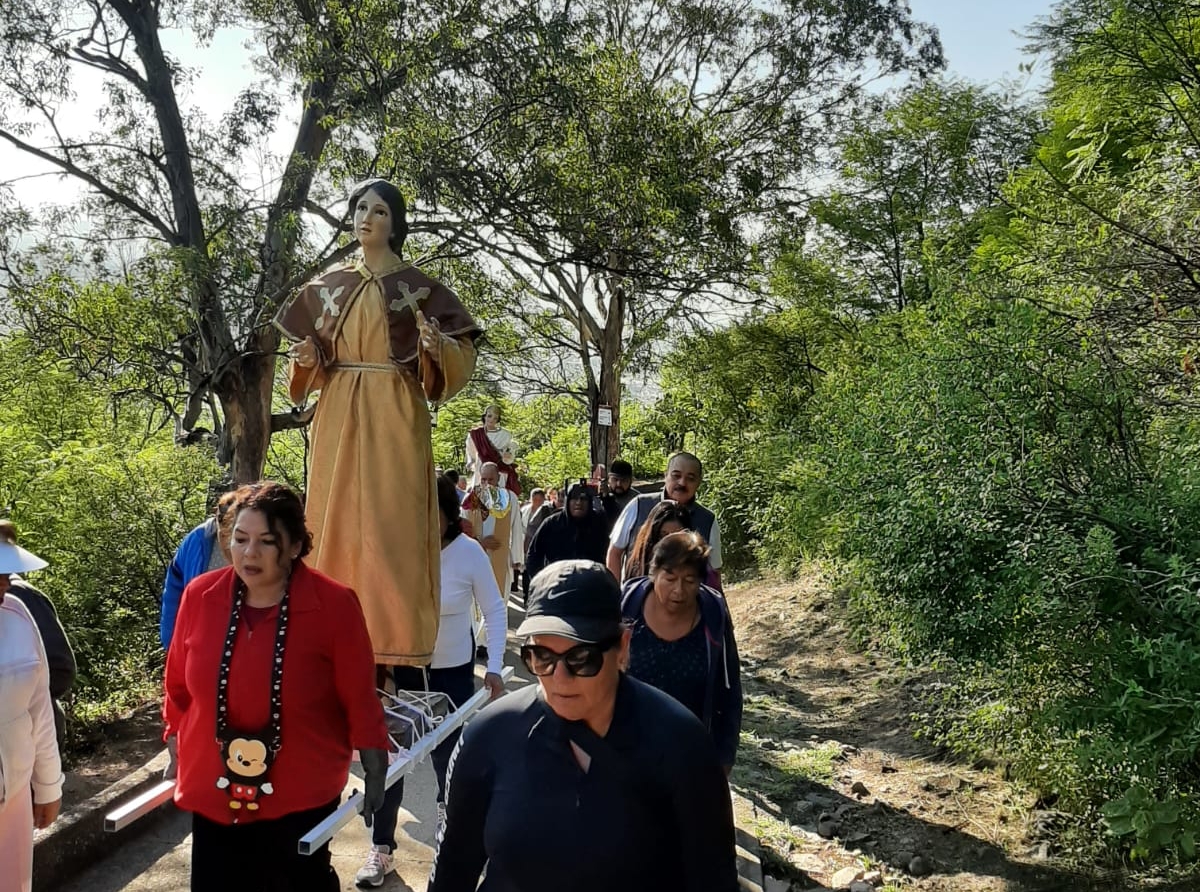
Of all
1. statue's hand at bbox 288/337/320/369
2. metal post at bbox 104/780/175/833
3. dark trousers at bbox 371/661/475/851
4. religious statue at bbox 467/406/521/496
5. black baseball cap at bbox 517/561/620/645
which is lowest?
dark trousers at bbox 371/661/475/851

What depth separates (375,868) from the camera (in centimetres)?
443

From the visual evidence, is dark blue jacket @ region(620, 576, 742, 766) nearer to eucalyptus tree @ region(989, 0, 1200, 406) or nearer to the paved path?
the paved path

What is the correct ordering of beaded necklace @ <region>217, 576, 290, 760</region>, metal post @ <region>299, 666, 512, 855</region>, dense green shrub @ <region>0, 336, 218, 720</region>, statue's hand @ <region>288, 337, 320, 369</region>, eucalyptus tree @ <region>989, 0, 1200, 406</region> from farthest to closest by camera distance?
dense green shrub @ <region>0, 336, 218, 720</region> < eucalyptus tree @ <region>989, 0, 1200, 406</region> < statue's hand @ <region>288, 337, 320, 369</region> < beaded necklace @ <region>217, 576, 290, 760</region> < metal post @ <region>299, 666, 512, 855</region>

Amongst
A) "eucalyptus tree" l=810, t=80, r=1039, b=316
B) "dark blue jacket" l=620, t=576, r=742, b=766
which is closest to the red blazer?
"dark blue jacket" l=620, t=576, r=742, b=766

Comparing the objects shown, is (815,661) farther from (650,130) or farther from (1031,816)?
(650,130)

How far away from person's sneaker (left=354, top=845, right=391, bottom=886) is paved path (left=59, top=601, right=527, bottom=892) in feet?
0.19

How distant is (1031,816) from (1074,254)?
132 inches

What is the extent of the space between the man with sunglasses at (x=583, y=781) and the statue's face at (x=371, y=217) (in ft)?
7.38

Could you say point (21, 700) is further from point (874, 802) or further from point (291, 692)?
point (874, 802)

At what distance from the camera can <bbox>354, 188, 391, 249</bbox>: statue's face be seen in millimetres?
3895

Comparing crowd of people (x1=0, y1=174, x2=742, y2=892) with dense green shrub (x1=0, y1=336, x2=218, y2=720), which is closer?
crowd of people (x1=0, y1=174, x2=742, y2=892)

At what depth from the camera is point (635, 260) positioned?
898 centimetres

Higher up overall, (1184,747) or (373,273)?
(373,273)

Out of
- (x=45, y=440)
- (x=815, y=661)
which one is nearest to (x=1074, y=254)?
(x=815, y=661)
